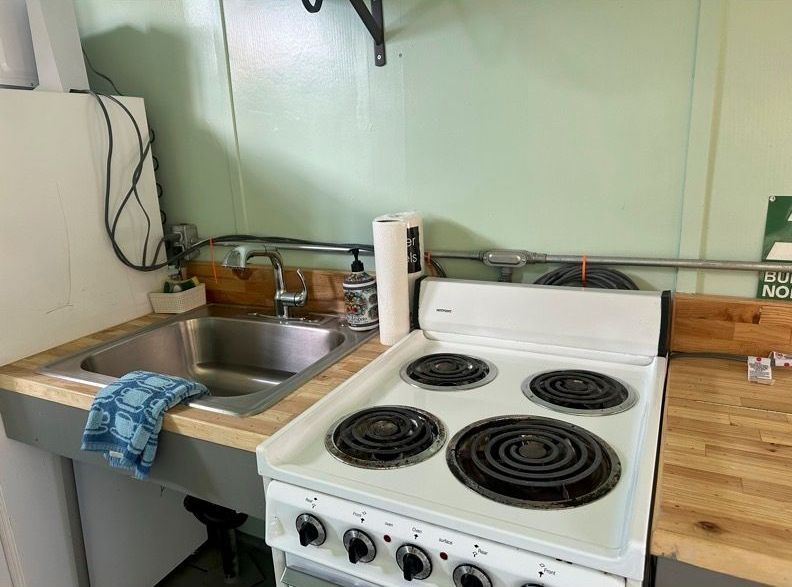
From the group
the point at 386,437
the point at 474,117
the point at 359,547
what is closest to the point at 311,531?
the point at 359,547

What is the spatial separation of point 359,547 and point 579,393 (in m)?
0.51

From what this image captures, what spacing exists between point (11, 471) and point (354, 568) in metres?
0.98

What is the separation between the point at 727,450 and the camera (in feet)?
2.72

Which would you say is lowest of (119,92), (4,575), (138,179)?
(4,575)

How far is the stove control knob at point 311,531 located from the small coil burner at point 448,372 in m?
0.37

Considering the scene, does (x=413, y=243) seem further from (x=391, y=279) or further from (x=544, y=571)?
(x=544, y=571)

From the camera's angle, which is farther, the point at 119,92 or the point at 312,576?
the point at 119,92

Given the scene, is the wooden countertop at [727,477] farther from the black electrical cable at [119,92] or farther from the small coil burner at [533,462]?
the black electrical cable at [119,92]

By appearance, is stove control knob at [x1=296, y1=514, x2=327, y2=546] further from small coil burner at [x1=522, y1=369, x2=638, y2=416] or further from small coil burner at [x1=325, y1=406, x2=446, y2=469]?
small coil burner at [x1=522, y1=369, x2=638, y2=416]

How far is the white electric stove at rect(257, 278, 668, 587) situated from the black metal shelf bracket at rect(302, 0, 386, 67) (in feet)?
2.02

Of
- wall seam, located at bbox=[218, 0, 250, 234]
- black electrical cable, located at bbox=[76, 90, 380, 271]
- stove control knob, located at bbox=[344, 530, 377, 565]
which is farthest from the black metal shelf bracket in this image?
stove control knob, located at bbox=[344, 530, 377, 565]

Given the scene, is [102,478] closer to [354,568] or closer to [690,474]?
[354,568]

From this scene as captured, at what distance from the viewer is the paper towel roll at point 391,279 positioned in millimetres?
1270

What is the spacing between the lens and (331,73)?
1448mm
